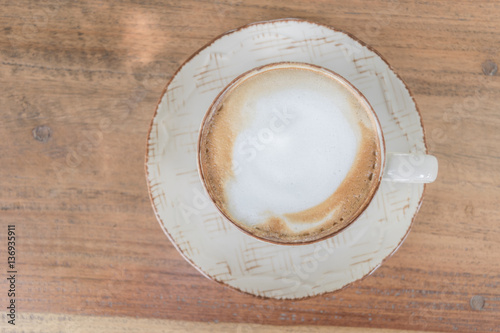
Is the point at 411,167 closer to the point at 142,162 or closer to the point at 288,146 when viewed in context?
the point at 288,146

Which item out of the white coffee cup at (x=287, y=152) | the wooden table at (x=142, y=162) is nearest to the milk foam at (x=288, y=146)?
the white coffee cup at (x=287, y=152)

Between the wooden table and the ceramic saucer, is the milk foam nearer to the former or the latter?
the ceramic saucer

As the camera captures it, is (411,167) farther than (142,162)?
No

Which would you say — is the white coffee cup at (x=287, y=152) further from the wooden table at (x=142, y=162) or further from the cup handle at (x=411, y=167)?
the wooden table at (x=142, y=162)

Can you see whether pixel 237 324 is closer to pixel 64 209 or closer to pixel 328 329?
pixel 328 329

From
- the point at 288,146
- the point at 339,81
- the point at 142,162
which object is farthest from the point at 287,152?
the point at 142,162

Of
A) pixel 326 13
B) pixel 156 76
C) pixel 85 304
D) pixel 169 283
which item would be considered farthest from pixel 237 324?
pixel 326 13
